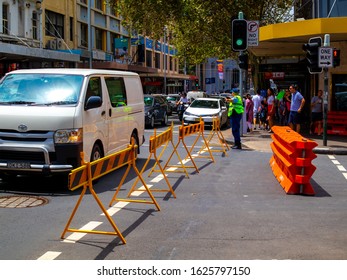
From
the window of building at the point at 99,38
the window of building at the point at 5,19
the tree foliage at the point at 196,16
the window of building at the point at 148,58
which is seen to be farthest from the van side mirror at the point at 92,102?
the window of building at the point at 148,58

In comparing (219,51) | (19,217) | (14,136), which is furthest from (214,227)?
(219,51)

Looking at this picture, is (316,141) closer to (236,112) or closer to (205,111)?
(236,112)

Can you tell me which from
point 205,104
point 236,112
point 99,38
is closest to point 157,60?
point 99,38

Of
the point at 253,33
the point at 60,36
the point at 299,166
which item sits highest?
the point at 60,36

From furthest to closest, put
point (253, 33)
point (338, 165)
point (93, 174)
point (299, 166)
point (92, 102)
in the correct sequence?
point (253, 33) < point (338, 165) < point (92, 102) < point (299, 166) < point (93, 174)

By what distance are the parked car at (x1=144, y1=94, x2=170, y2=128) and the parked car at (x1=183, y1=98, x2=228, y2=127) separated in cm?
178

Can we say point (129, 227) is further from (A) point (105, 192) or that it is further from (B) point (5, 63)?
(B) point (5, 63)

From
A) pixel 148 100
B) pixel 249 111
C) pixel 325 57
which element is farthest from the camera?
pixel 148 100

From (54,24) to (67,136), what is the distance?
29.0m

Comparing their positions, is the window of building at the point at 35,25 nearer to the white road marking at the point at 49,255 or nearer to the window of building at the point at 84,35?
the window of building at the point at 84,35

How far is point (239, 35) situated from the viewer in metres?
18.0

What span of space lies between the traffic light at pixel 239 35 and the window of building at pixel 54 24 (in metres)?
19.5

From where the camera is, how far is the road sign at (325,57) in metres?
15.8

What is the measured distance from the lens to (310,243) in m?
6.16
